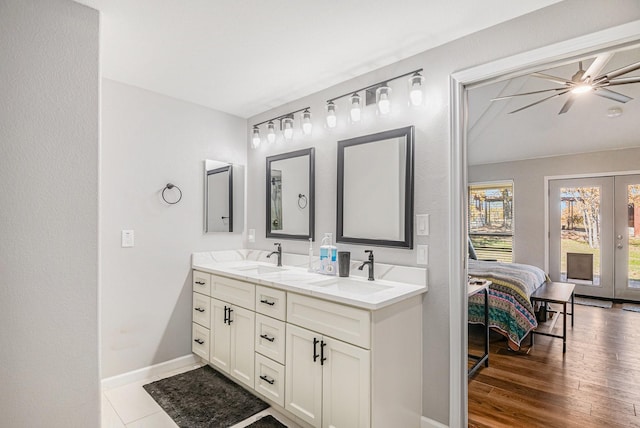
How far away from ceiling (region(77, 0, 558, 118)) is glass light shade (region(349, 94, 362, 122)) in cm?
20

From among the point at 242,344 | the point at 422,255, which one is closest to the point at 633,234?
the point at 422,255

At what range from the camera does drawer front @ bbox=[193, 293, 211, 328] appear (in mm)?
2731

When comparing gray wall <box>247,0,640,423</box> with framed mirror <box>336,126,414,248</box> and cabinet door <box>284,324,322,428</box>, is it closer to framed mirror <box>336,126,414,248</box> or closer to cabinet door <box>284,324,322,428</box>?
framed mirror <box>336,126,414,248</box>

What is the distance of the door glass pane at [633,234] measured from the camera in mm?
5098

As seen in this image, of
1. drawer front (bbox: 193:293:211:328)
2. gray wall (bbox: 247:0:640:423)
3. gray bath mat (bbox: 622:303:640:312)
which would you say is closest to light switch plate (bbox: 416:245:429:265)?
gray wall (bbox: 247:0:640:423)

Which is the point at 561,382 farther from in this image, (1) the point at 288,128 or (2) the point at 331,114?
(1) the point at 288,128

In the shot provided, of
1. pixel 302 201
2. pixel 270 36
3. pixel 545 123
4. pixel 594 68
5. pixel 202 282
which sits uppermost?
pixel 545 123

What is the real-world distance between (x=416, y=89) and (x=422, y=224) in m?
0.81

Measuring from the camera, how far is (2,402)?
4.66 feet

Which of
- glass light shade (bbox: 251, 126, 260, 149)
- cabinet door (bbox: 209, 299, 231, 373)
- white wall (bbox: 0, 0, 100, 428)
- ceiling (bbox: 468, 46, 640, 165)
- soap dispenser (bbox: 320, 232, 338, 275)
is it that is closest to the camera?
white wall (bbox: 0, 0, 100, 428)

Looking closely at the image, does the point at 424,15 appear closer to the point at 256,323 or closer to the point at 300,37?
the point at 300,37

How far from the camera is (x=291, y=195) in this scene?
A: 2898 millimetres

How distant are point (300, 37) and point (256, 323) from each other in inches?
71.1

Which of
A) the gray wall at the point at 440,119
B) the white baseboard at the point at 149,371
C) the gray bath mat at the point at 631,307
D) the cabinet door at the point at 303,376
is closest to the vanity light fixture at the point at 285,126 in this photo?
the gray wall at the point at 440,119
